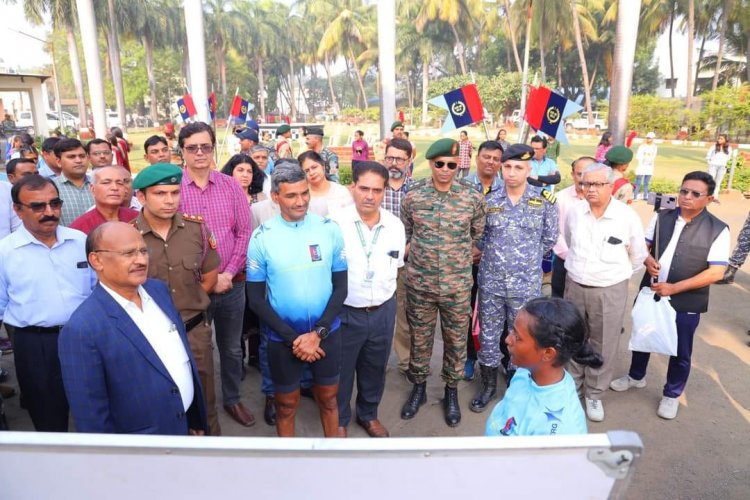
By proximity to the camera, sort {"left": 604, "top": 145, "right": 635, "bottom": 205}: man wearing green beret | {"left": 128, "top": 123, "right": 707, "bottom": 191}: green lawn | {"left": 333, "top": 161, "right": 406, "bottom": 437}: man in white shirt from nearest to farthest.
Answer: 1. {"left": 333, "top": 161, "right": 406, "bottom": 437}: man in white shirt
2. {"left": 604, "top": 145, "right": 635, "bottom": 205}: man wearing green beret
3. {"left": 128, "top": 123, "right": 707, "bottom": 191}: green lawn

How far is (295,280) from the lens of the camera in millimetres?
2703

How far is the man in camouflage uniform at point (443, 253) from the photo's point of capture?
3.34 meters

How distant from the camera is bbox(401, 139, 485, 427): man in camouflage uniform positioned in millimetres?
3340

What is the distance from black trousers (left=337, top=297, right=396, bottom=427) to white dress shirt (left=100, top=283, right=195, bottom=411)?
1114mm

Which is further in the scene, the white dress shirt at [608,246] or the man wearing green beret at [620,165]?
the man wearing green beret at [620,165]

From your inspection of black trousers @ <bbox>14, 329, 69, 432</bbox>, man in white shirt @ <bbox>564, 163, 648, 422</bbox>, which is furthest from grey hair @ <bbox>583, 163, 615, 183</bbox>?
black trousers @ <bbox>14, 329, 69, 432</bbox>

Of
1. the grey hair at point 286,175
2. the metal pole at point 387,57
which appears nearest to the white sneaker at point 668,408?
the grey hair at point 286,175

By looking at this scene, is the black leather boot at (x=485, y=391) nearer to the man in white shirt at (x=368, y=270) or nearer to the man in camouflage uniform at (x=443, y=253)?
the man in camouflage uniform at (x=443, y=253)

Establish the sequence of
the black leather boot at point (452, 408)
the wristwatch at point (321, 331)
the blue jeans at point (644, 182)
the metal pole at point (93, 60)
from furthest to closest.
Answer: the metal pole at point (93, 60) < the blue jeans at point (644, 182) < the black leather boot at point (452, 408) < the wristwatch at point (321, 331)

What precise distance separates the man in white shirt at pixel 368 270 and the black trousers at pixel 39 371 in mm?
1618

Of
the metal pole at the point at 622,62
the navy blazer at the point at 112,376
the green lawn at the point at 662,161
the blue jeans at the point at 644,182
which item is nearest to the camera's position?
the navy blazer at the point at 112,376

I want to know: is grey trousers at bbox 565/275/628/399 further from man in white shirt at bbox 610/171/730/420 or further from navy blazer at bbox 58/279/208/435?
navy blazer at bbox 58/279/208/435

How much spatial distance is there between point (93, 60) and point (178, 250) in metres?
16.2

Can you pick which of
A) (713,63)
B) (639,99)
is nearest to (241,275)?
(639,99)
